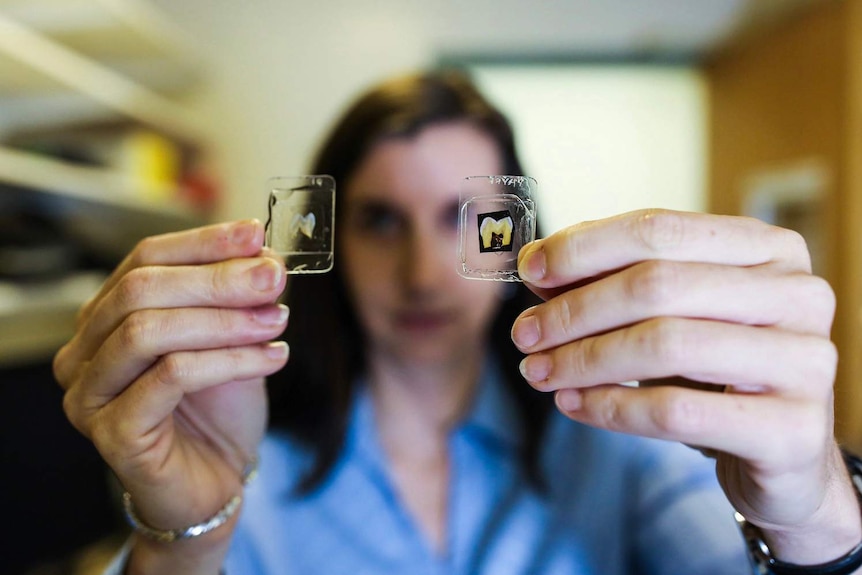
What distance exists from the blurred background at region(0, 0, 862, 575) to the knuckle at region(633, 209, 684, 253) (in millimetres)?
980

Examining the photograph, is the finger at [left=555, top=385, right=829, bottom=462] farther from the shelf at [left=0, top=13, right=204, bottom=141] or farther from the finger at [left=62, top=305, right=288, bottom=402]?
the shelf at [left=0, top=13, right=204, bottom=141]

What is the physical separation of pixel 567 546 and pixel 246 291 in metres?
0.60

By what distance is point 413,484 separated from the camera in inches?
35.9

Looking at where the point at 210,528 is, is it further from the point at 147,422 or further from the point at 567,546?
the point at 567,546

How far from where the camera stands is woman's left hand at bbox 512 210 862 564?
1.27 feet

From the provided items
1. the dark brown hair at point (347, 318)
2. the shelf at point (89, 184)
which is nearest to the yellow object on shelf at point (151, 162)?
the shelf at point (89, 184)

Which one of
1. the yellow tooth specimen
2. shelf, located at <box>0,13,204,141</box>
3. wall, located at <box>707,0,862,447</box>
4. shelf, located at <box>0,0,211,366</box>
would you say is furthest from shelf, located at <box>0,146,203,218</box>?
wall, located at <box>707,0,862,447</box>

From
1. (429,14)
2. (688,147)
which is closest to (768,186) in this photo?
(688,147)

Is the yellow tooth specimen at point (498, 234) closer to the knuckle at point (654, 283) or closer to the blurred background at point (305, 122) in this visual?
the knuckle at point (654, 283)

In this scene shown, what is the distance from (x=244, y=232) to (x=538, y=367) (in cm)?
28

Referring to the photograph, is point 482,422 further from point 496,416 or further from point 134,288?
point 134,288

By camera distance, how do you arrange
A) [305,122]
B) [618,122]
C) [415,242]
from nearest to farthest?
[415,242] → [305,122] → [618,122]

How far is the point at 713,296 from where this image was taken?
396 mm

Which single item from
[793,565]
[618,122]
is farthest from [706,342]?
[618,122]
